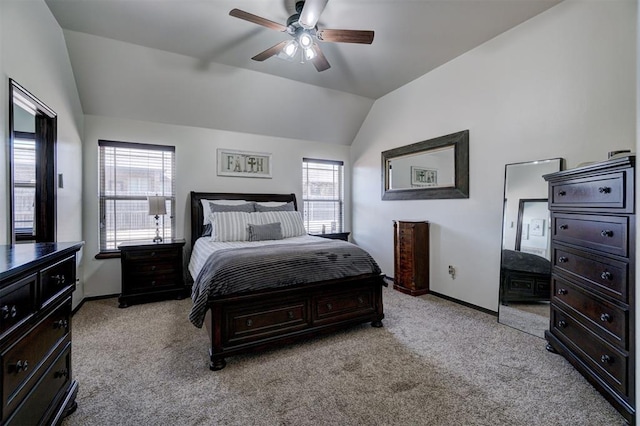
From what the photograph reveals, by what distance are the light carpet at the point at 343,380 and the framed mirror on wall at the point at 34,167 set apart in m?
1.06

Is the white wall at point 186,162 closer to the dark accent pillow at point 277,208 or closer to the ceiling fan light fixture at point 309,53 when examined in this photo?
the dark accent pillow at point 277,208

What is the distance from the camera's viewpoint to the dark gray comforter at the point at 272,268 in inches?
85.9

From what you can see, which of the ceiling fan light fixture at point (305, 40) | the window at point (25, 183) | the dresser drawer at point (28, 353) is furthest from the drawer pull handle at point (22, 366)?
the ceiling fan light fixture at point (305, 40)

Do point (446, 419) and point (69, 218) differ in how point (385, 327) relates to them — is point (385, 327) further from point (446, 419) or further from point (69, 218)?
point (69, 218)

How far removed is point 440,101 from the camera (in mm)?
3732

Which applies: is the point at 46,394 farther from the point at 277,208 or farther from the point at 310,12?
the point at 277,208

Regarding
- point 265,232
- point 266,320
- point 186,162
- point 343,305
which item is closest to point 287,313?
point 266,320

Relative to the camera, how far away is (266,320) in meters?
2.34

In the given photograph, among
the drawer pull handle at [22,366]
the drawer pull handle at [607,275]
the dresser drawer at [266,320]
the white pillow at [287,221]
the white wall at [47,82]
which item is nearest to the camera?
the drawer pull handle at [22,366]

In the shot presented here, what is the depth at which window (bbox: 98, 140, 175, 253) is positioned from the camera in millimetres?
3852

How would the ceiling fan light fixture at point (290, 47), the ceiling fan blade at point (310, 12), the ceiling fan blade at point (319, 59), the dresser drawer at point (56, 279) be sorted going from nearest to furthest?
1. the dresser drawer at point (56, 279)
2. the ceiling fan blade at point (310, 12)
3. the ceiling fan light fixture at point (290, 47)
4. the ceiling fan blade at point (319, 59)

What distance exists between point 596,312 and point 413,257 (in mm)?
2074

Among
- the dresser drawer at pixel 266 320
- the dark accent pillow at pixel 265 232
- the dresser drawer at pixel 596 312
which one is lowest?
the dresser drawer at pixel 266 320

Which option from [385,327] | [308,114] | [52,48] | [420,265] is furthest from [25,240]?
[420,265]
